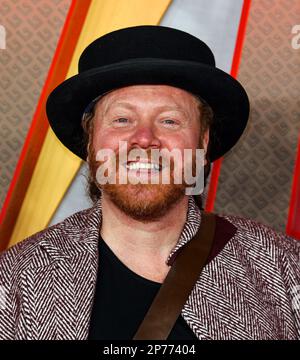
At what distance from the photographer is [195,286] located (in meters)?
1.45

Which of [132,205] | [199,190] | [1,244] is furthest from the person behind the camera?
[1,244]

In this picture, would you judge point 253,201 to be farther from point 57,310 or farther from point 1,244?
point 57,310

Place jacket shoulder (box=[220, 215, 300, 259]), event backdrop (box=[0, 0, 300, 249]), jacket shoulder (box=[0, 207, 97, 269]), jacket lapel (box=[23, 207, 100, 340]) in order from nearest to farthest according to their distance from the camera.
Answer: jacket lapel (box=[23, 207, 100, 340])
jacket shoulder (box=[0, 207, 97, 269])
jacket shoulder (box=[220, 215, 300, 259])
event backdrop (box=[0, 0, 300, 249])

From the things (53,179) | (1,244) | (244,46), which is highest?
(244,46)

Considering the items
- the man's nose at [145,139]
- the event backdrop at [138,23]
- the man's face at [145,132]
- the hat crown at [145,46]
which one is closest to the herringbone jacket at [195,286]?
the man's face at [145,132]

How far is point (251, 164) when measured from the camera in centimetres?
214

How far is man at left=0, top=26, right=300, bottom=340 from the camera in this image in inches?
54.6

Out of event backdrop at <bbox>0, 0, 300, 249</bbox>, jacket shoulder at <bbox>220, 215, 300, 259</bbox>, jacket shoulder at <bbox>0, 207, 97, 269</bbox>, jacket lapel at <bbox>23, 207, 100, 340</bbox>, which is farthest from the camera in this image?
event backdrop at <bbox>0, 0, 300, 249</bbox>

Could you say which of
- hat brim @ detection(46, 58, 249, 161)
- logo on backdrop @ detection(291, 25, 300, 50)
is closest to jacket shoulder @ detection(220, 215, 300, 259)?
hat brim @ detection(46, 58, 249, 161)

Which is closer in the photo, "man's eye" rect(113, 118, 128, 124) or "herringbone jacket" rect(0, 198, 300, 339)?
"herringbone jacket" rect(0, 198, 300, 339)

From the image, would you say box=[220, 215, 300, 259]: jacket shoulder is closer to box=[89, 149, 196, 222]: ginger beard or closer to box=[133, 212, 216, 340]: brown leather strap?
box=[133, 212, 216, 340]: brown leather strap

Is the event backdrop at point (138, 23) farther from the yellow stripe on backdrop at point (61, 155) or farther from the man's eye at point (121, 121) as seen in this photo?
the man's eye at point (121, 121)

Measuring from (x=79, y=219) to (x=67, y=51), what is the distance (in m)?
0.69
